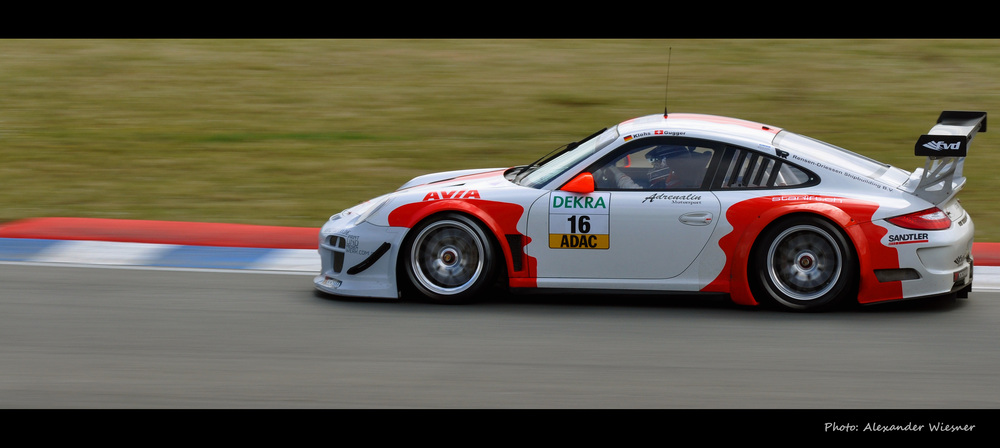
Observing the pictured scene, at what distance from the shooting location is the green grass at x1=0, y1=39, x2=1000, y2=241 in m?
10.9

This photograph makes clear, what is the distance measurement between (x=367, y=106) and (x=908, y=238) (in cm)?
865

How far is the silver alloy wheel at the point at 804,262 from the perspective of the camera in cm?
645

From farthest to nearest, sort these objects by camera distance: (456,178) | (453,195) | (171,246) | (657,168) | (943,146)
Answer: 1. (171,246)
2. (456,178)
3. (453,195)
4. (657,168)
5. (943,146)

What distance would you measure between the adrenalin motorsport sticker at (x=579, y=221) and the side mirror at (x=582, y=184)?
0.03 m

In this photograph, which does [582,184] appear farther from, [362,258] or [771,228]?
[362,258]

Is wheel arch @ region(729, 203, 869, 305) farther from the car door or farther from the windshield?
the windshield

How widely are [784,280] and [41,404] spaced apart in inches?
164

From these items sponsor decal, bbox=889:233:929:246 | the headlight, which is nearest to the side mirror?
the headlight

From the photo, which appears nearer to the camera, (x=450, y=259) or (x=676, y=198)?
(x=676, y=198)

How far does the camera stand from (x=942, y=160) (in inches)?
258

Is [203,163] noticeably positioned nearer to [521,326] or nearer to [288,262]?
[288,262]

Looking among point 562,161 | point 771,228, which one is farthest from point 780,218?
point 562,161

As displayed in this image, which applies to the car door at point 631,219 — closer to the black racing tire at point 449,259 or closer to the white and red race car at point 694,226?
the white and red race car at point 694,226

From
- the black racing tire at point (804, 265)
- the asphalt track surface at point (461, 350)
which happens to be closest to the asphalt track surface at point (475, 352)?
Answer: the asphalt track surface at point (461, 350)
